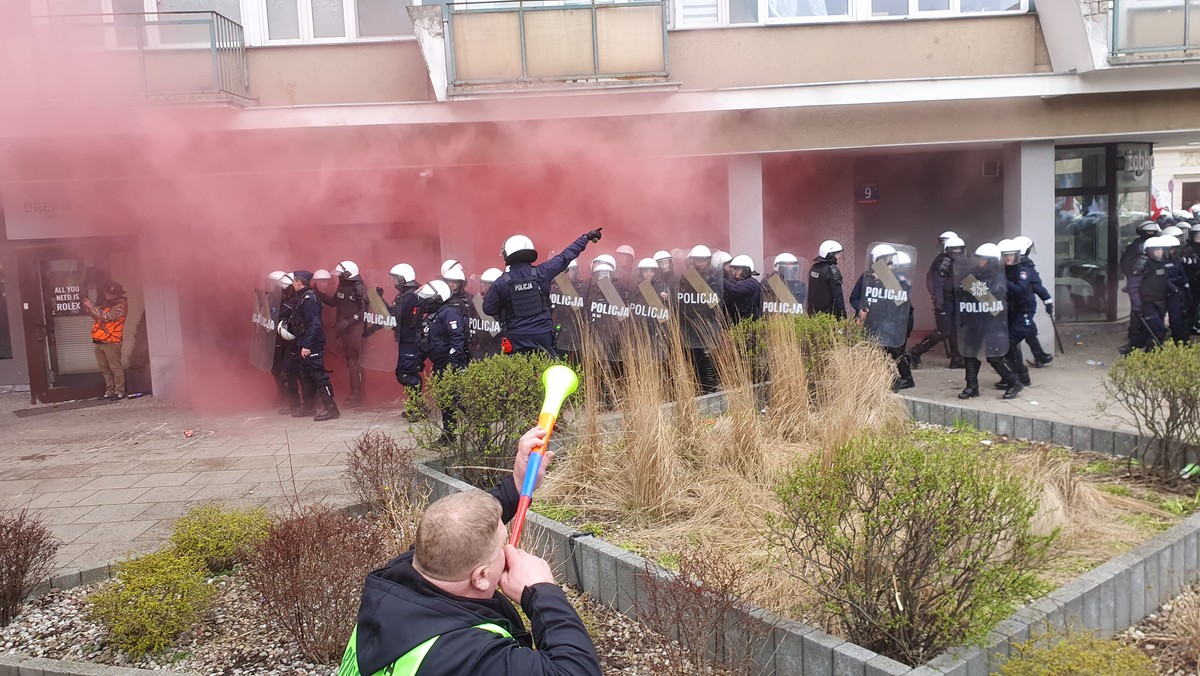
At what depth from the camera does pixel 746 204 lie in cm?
1115

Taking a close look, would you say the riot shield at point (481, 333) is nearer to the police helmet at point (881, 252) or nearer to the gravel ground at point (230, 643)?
the police helmet at point (881, 252)

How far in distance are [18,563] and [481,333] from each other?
209 inches

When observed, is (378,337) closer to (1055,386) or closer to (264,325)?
(264,325)

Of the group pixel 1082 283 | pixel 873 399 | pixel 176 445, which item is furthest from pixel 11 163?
pixel 1082 283

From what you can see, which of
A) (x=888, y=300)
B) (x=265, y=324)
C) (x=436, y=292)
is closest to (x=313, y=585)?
(x=436, y=292)

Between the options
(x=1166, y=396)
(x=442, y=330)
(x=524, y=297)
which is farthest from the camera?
(x=442, y=330)

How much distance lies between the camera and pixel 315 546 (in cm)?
379

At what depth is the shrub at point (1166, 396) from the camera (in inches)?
192

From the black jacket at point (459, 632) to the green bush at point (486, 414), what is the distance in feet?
10.8

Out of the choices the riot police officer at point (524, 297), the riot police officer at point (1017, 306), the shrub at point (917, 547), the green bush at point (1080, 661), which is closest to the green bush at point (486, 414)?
the riot police officer at point (524, 297)

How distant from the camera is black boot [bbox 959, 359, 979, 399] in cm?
868

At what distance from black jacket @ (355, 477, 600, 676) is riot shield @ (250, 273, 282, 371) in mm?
8720

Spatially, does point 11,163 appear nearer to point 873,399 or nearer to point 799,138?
point 799,138

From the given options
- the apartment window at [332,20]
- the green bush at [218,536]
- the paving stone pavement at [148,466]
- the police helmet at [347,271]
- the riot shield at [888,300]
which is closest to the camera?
the green bush at [218,536]
